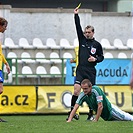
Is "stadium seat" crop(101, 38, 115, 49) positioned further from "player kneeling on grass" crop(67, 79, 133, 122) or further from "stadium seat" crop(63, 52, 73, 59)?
"player kneeling on grass" crop(67, 79, 133, 122)

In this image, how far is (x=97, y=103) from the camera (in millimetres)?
11922

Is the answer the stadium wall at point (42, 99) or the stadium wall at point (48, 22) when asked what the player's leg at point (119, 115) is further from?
the stadium wall at point (48, 22)

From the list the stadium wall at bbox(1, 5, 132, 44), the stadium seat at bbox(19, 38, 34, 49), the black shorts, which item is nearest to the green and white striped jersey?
the black shorts

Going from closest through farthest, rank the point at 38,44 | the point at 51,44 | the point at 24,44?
the point at 24,44
the point at 38,44
the point at 51,44

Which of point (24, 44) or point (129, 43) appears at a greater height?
point (129, 43)

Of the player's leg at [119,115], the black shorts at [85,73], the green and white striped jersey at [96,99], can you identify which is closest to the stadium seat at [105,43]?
the black shorts at [85,73]

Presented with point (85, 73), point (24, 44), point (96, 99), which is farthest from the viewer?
point (24, 44)

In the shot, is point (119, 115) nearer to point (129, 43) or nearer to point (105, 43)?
point (105, 43)

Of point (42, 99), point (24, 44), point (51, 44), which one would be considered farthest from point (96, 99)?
point (51, 44)

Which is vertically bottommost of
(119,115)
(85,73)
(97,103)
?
(119,115)

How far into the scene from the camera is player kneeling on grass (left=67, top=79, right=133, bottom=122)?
11680 millimetres

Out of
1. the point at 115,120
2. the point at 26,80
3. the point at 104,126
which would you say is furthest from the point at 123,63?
the point at 104,126

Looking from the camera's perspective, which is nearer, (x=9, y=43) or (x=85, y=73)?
(x=85, y=73)

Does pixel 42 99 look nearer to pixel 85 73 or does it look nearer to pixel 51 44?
pixel 85 73
